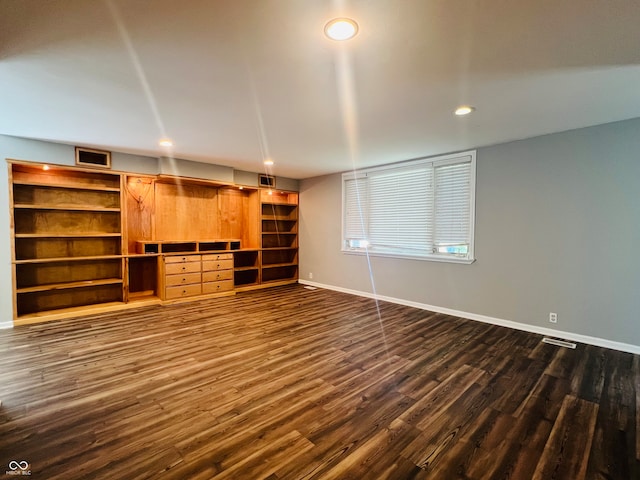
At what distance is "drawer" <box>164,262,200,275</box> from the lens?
5137 mm

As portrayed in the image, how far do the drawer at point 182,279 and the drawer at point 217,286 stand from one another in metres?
0.20

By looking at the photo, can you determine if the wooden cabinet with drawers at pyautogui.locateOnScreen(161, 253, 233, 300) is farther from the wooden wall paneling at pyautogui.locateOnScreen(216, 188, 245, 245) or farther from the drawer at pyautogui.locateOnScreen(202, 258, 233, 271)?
the wooden wall paneling at pyautogui.locateOnScreen(216, 188, 245, 245)

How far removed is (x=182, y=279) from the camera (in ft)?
17.4

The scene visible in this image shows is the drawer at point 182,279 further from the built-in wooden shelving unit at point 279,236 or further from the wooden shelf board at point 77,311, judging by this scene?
the built-in wooden shelving unit at point 279,236

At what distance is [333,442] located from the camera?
6.05 ft

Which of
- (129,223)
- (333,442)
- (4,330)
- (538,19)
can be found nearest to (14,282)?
(4,330)

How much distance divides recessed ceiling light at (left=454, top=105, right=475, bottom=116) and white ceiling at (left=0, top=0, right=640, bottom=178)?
0.08 meters

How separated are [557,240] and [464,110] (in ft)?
6.87

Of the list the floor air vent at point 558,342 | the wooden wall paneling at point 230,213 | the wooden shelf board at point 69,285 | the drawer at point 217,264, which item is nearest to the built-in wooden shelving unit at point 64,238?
the wooden shelf board at point 69,285

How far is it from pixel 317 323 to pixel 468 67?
334 cm

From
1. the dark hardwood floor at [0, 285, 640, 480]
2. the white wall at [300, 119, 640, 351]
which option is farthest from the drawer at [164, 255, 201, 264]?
the white wall at [300, 119, 640, 351]

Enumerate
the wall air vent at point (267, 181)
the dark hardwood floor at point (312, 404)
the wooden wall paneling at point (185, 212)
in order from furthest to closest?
1. the wall air vent at point (267, 181)
2. the wooden wall paneling at point (185, 212)
3. the dark hardwood floor at point (312, 404)

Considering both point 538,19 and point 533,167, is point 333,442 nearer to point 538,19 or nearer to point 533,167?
point 538,19

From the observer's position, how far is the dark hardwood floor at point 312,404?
66.4 inches
